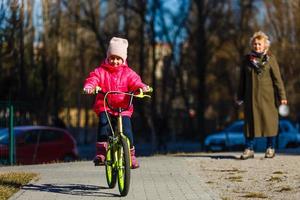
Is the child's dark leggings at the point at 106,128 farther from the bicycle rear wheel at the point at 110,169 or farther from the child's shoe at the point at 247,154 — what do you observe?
the child's shoe at the point at 247,154

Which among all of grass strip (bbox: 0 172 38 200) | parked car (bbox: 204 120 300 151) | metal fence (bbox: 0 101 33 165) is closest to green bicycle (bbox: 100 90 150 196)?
grass strip (bbox: 0 172 38 200)

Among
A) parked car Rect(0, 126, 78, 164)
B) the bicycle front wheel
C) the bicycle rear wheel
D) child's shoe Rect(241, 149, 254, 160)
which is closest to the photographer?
the bicycle front wheel

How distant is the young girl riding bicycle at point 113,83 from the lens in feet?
28.5

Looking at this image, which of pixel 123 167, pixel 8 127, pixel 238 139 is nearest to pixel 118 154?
pixel 123 167

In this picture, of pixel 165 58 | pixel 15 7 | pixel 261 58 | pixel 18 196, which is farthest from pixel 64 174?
pixel 165 58

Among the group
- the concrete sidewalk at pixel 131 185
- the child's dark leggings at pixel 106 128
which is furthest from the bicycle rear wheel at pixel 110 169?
the child's dark leggings at pixel 106 128

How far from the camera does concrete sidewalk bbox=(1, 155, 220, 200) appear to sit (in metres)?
8.37

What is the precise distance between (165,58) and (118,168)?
41.3 metres

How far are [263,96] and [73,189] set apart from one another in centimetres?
441

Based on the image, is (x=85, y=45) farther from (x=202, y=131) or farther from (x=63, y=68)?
(x=202, y=131)

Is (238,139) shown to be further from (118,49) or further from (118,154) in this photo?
(118,154)

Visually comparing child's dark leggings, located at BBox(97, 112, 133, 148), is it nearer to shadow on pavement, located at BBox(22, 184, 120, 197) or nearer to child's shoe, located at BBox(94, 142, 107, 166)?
child's shoe, located at BBox(94, 142, 107, 166)

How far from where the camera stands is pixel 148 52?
1807 inches

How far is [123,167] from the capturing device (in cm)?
814
